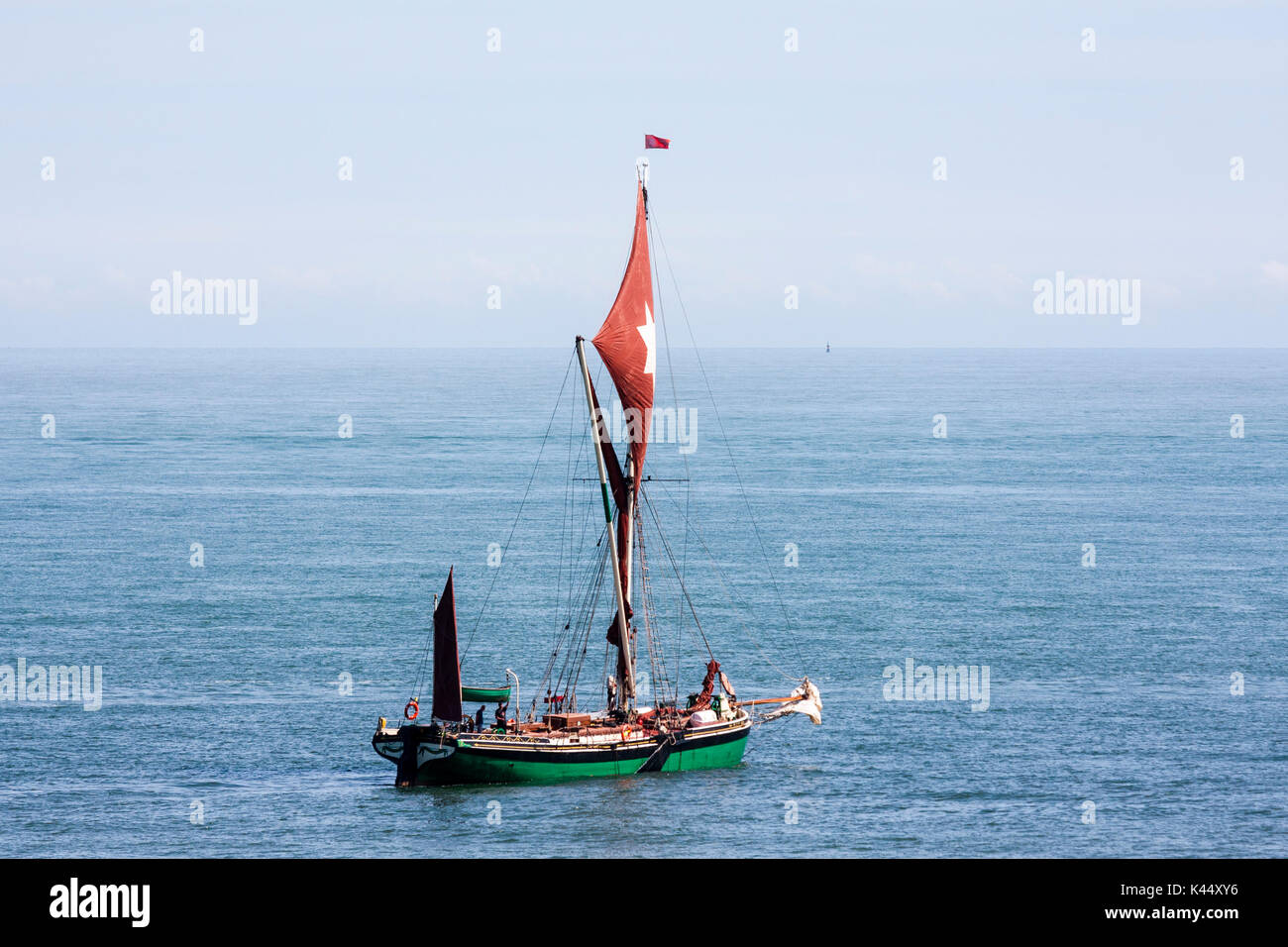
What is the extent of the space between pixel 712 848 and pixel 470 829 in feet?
33.2

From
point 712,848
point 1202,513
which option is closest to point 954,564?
point 1202,513

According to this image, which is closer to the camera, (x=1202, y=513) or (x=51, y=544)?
(x=51, y=544)

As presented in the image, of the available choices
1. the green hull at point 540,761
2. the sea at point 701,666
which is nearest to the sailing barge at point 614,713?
the green hull at point 540,761

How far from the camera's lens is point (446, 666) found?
6900 centimetres

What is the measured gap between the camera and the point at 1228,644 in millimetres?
99938

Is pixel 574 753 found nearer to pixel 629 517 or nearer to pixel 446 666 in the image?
pixel 446 666

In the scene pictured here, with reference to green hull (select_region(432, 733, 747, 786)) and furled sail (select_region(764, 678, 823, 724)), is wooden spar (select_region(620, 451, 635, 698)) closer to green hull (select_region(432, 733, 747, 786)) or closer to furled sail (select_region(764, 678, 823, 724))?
green hull (select_region(432, 733, 747, 786))
